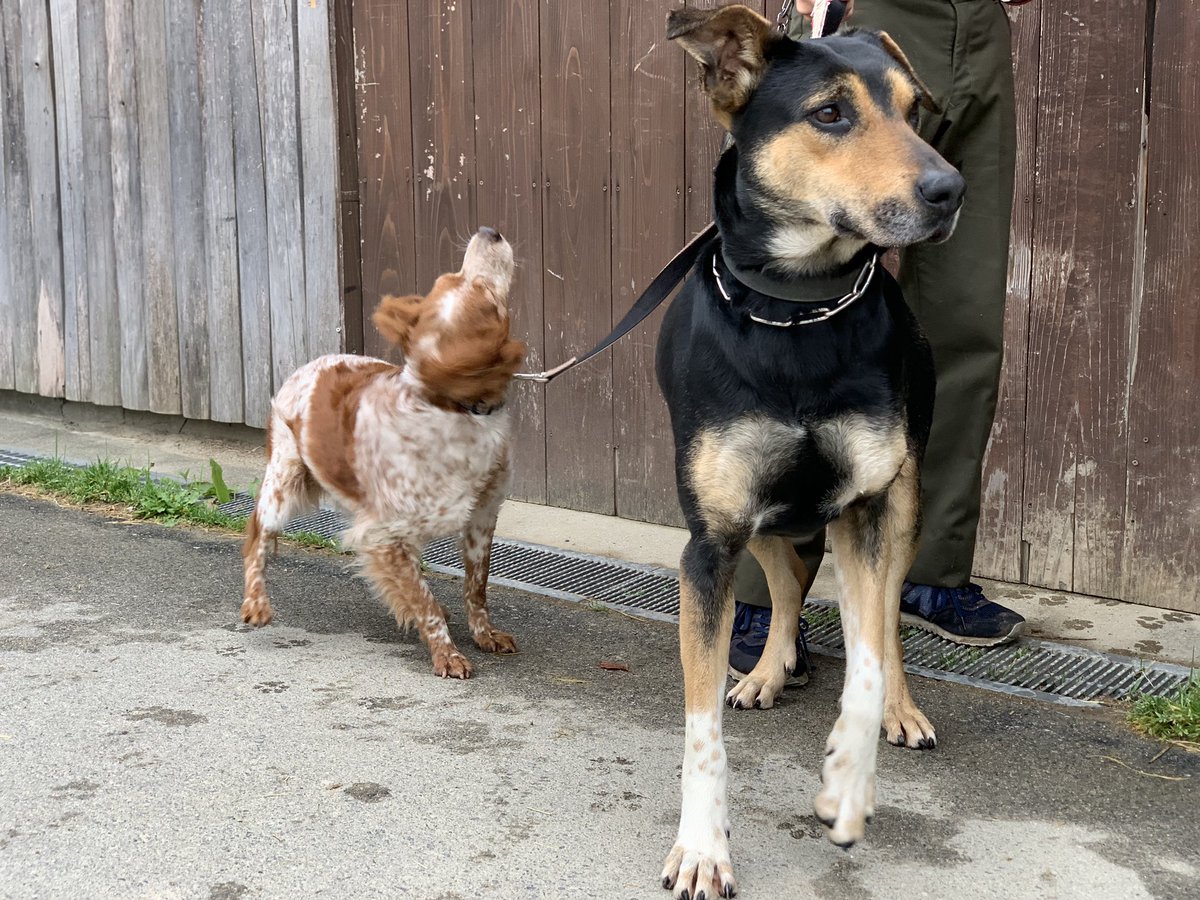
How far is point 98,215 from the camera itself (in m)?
6.93

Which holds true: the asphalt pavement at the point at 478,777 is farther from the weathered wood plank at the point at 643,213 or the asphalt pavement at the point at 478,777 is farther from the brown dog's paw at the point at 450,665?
the weathered wood plank at the point at 643,213

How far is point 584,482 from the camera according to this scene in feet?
17.4

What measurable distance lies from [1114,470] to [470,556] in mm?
2032

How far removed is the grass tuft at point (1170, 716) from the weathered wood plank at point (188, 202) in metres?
4.86

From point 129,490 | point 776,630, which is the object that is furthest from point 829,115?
point 129,490

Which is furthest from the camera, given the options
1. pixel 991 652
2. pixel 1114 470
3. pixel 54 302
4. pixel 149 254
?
pixel 54 302

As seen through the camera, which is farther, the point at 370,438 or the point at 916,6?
the point at 370,438

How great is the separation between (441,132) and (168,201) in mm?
1918

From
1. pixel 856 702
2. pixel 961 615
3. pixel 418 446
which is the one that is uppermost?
pixel 418 446

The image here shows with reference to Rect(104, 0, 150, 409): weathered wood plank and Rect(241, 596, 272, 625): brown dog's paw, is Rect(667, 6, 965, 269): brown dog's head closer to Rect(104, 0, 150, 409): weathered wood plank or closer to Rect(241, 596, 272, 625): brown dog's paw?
Rect(241, 596, 272, 625): brown dog's paw

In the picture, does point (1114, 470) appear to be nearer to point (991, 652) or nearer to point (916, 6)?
point (991, 652)

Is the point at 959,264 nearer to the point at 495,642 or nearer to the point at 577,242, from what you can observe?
the point at 495,642

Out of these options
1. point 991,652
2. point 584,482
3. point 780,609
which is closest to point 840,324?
point 780,609

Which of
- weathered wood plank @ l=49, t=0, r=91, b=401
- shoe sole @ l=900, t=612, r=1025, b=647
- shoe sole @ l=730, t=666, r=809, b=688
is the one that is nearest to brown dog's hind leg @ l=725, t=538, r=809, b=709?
shoe sole @ l=730, t=666, r=809, b=688
